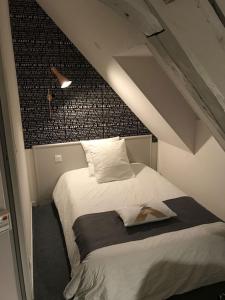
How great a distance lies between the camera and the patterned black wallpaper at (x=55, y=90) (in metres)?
2.79

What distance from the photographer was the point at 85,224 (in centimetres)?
201

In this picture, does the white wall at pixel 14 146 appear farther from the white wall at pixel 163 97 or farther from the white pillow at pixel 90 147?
the white pillow at pixel 90 147

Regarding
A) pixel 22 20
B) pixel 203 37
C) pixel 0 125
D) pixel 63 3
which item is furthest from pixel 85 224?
pixel 22 20

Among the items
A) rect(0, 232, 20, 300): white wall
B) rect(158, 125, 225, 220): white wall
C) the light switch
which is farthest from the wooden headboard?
rect(0, 232, 20, 300): white wall

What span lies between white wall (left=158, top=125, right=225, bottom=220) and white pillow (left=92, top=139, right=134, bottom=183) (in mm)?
631

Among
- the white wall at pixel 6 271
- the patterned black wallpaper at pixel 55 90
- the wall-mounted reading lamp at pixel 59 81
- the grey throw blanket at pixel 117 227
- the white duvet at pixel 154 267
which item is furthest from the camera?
the patterned black wallpaper at pixel 55 90

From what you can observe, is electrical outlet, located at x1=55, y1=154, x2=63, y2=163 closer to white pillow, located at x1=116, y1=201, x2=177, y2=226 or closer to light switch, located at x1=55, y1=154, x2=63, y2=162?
light switch, located at x1=55, y1=154, x2=63, y2=162

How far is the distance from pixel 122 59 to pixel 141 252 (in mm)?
1583

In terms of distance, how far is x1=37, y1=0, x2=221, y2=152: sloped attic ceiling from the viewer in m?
1.69

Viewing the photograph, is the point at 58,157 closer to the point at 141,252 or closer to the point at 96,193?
the point at 96,193

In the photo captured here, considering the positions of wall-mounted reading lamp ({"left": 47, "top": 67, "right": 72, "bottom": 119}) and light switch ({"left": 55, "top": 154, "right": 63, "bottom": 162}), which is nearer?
wall-mounted reading lamp ({"left": 47, "top": 67, "right": 72, "bottom": 119})

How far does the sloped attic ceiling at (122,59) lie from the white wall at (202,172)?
159mm

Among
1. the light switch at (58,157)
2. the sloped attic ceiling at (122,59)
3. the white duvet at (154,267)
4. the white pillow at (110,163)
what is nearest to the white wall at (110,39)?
the sloped attic ceiling at (122,59)

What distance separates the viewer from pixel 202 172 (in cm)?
272
